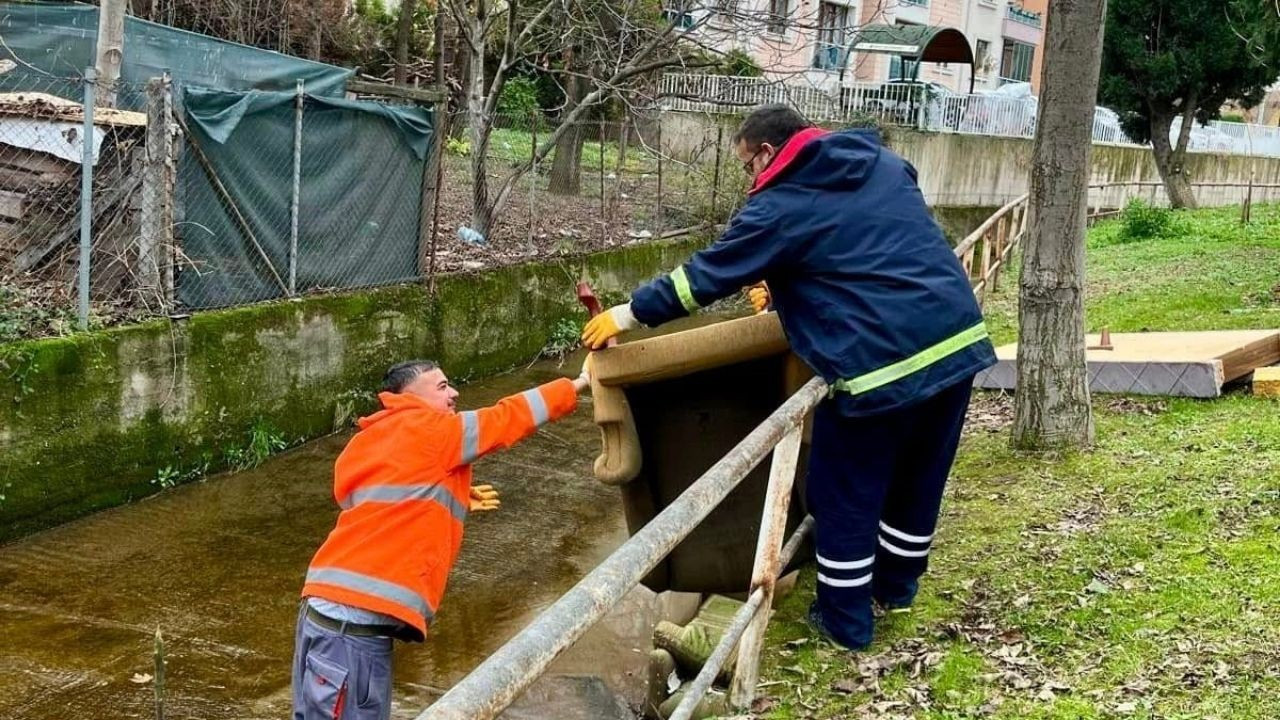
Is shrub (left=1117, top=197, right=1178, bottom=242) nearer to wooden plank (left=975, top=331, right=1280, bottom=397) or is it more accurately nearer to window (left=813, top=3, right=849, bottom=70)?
wooden plank (left=975, top=331, right=1280, bottom=397)

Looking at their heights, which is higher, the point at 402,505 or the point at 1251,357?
the point at 1251,357

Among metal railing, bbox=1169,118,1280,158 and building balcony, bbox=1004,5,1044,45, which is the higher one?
building balcony, bbox=1004,5,1044,45

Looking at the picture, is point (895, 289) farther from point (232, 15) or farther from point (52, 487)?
point (232, 15)

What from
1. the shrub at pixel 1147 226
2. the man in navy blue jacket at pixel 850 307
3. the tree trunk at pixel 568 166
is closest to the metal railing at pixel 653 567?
the man in navy blue jacket at pixel 850 307

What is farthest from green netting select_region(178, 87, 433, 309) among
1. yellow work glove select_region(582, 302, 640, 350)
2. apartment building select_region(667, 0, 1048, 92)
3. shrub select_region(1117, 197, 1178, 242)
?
apartment building select_region(667, 0, 1048, 92)

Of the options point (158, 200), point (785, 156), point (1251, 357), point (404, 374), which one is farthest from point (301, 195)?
point (1251, 357)

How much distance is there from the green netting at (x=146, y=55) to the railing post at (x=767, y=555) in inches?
370

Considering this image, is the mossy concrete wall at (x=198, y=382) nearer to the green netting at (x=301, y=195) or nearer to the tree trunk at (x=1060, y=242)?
the green netting at (x=301, y=195)

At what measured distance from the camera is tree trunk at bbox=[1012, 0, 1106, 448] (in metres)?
5.45

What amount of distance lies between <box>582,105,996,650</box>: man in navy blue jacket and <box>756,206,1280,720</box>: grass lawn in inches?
12.5

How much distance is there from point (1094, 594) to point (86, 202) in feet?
19.7

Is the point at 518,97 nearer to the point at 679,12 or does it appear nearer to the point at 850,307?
the point at 679,12

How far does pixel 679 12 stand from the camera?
42.5ft

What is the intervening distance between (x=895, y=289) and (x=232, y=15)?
16.6m
